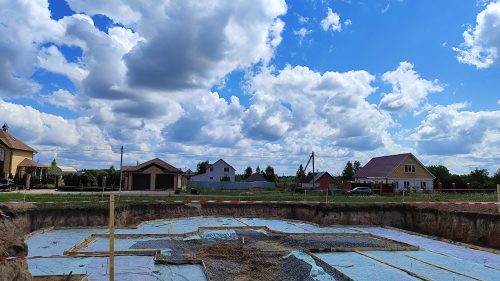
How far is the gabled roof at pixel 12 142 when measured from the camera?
39.2 meters

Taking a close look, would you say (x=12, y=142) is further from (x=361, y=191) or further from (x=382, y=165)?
(x=382, y=165)

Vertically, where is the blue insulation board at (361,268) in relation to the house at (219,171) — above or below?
below

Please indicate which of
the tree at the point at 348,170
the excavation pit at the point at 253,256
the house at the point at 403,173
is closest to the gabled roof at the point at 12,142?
the excavation pit at the point at 253,256

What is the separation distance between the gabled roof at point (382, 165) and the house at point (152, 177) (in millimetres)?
22777

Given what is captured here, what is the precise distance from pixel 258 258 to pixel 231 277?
228 centimetres

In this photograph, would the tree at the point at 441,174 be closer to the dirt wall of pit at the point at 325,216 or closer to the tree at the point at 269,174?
the tree at the point at 269,174

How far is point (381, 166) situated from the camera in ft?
161

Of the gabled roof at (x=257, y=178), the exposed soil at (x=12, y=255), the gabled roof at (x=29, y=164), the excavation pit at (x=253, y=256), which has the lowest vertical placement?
the excavation pit at (x=253, y=256)

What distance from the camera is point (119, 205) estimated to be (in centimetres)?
2175

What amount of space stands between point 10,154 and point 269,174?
148 feet

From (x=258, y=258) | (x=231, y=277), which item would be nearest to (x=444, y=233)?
(x=258, y=258)

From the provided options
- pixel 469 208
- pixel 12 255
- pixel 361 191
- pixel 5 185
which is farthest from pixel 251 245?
pixel 5 185

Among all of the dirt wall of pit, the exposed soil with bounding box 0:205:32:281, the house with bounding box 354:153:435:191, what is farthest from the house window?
the exposed soil with bounding box 0:205:32:281

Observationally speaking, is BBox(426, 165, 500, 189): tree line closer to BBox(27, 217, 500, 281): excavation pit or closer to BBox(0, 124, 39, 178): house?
BBox(27, 217, 500, 281): excavation pit
